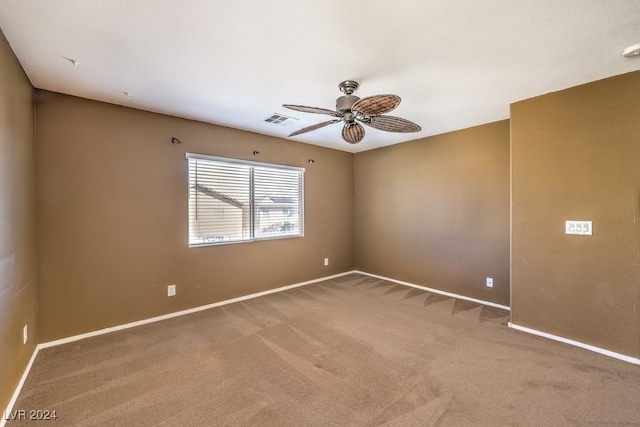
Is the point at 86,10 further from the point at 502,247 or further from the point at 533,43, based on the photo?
the point at 502,247

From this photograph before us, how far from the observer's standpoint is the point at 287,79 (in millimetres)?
2385

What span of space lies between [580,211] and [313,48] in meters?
2.78

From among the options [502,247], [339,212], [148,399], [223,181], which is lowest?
[148,399]

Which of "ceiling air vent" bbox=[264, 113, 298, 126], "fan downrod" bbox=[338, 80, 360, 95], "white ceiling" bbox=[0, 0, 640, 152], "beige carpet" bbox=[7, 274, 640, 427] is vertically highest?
"ceiling air vent" bbox=[264, 113, 298, 126]

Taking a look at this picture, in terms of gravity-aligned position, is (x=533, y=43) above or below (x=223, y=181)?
above

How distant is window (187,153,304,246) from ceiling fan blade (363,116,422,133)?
208 cm

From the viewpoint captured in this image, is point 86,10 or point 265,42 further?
point 265,42

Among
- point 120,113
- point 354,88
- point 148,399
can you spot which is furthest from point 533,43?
point 120,113

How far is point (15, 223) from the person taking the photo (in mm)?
1998

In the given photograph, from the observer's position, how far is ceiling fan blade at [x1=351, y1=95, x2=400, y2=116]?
185cm

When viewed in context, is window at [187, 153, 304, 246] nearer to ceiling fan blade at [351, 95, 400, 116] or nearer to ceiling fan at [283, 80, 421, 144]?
ceiling fan at [283, 80, 421, 144]

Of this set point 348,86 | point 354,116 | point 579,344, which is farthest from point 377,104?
point 579,344

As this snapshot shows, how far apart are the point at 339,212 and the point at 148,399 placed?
3.86 metres

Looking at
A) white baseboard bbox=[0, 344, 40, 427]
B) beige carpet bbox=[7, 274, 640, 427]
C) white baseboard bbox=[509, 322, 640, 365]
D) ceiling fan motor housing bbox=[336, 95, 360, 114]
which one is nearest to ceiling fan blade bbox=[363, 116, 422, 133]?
ceiling fan motor housing bbox=[336, 95, 360, 114]
